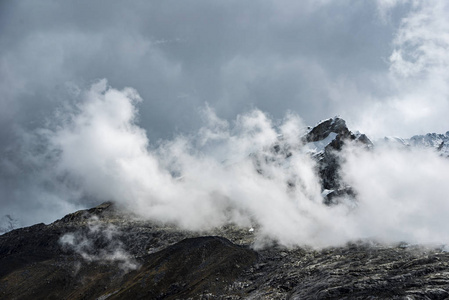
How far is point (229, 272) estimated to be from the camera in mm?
129375

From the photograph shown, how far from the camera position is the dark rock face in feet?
290

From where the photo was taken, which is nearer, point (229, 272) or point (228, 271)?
point (229, 272)

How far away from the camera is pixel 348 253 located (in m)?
124

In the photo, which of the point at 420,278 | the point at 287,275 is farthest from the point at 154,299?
the point at 420,278

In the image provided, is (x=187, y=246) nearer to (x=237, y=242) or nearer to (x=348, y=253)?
(x=237, y=242)

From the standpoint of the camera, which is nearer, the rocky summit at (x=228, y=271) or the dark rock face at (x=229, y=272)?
the dark rock face at (x=229, y=272)

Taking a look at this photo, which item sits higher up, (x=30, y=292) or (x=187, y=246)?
(x=187, y=246)

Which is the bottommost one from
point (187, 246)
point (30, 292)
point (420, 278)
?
point (420, 278)

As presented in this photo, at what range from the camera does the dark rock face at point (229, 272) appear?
8844cm

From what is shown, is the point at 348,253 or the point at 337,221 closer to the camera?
the point at 348,253

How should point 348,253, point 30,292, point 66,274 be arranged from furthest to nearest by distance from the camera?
point 66,274, point 30,292, point 348,253

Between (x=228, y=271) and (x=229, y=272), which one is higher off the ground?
(x=228, y=271)

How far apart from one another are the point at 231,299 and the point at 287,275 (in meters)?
21.3

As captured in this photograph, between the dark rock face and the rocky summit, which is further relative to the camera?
the rocky summit
